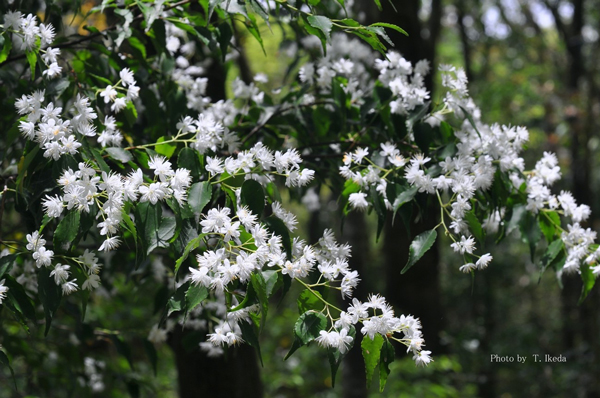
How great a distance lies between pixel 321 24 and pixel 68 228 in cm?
75

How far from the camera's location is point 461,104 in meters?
1.96

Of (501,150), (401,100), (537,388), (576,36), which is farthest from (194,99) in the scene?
(576,36)

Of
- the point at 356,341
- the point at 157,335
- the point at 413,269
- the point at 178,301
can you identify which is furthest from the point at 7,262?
the point at 413,269

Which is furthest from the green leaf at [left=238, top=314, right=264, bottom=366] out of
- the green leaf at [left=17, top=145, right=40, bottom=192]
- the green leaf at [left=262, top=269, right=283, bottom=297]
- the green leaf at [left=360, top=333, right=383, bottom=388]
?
the green leaf at [left=17, top=145, right=40, bottom=192]

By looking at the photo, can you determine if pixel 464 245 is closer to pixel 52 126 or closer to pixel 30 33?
pixel 52 126

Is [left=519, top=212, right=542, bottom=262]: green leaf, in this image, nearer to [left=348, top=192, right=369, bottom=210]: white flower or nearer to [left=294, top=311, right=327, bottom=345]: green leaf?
[left=348, top=192, right=369, bottom=210]: white flower

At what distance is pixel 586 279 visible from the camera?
1.86 meters

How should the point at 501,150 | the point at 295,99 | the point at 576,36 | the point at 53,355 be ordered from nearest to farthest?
the point at 501,150, the point at 295,99, the point at 53,355, the point at 576,36

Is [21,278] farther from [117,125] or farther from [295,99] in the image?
[295,99]

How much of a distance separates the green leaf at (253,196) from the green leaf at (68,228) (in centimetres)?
37

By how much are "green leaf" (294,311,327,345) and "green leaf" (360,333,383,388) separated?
0.32ft

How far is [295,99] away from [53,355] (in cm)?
233

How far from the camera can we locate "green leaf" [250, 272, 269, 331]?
1.28m

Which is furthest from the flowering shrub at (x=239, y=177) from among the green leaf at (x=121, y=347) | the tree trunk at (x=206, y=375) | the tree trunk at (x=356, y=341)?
the tree trunk at (x=356, y=341)
